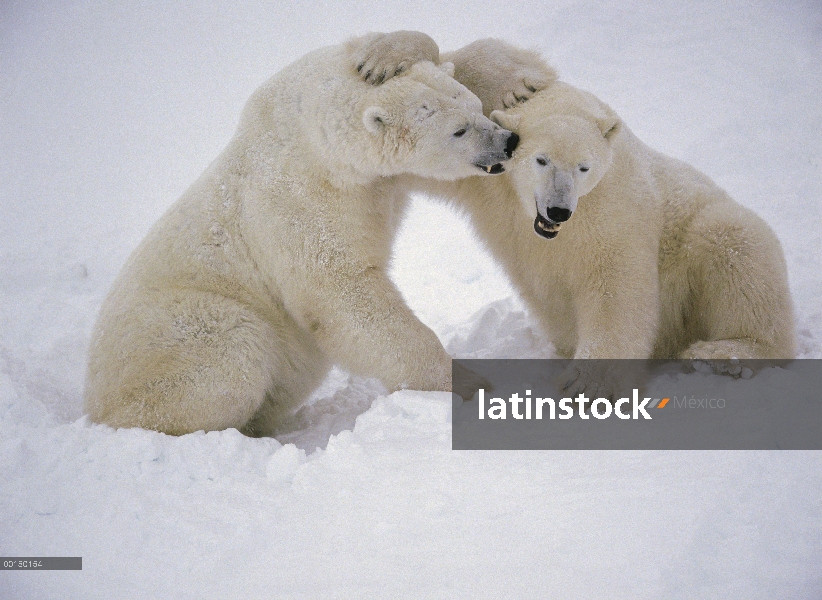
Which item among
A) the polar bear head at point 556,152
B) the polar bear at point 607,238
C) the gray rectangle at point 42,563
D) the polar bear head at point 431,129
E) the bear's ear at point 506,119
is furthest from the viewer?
the bear's ear at point 506,119

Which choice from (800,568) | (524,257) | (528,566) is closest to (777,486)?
(800,568)

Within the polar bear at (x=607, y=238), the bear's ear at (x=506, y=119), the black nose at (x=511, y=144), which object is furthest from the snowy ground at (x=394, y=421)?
the bear's ear at (x=506, y=119)

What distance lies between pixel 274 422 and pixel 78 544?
72.2 inches

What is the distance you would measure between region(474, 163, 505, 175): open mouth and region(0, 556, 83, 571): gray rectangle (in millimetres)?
2791

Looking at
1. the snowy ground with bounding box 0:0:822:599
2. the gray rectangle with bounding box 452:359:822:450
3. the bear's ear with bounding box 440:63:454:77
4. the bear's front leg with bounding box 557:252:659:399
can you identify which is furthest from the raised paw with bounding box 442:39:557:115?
the snowy ground with bounding box 0:0:822:599

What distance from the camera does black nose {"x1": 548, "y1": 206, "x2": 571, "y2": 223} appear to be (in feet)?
12.4

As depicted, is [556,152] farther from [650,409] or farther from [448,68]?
[650,409]

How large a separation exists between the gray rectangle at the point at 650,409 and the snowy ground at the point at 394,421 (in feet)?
0.45

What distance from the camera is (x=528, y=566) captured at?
8.30 ft

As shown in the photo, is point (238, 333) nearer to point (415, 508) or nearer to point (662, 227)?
point (415, 508)

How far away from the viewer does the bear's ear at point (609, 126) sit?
421cm

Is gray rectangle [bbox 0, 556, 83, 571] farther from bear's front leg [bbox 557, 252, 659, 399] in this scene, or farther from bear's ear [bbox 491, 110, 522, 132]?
bear's ear [bbox 491, 110, 522, 132]

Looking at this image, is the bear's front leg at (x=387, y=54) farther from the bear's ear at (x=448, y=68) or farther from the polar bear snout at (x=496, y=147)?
the polar bear snout at (x=496, y=147)

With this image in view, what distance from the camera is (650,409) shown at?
361 cm
